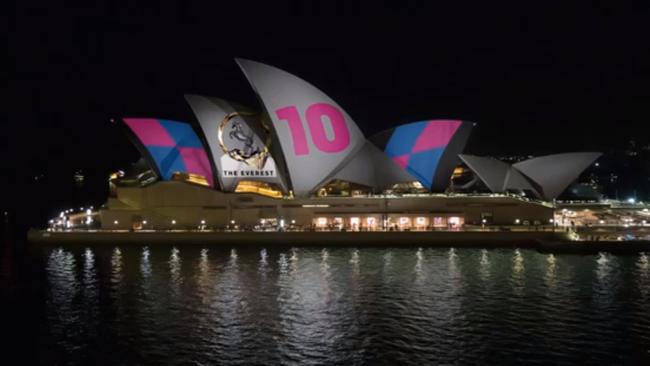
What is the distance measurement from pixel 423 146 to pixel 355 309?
2564 cm

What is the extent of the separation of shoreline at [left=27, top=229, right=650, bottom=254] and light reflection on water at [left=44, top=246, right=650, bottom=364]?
2.09 metres

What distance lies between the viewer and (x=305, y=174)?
4328cm

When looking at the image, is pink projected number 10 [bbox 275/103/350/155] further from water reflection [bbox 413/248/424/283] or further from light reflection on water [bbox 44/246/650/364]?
light reflection on water [bbox 44/246/650/364]

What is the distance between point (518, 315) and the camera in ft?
62.4

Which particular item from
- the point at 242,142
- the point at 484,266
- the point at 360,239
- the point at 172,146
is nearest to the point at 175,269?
the point at 360,239

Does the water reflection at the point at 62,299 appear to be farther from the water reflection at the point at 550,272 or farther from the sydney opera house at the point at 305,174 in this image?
the water reflection at the point at 550,272

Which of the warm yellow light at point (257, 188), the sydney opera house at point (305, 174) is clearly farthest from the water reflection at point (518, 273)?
the warm yellow light at point (257, 188)

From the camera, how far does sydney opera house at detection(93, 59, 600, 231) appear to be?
41.2 meters

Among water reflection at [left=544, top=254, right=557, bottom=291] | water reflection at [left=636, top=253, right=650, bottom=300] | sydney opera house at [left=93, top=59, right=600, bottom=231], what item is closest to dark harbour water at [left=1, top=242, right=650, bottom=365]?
water reflection at [left=636, top=253, right=650, bottom=300]

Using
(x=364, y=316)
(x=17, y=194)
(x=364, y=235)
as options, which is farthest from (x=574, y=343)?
(x=17, y=194)

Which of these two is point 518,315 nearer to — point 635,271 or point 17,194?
point 635,271

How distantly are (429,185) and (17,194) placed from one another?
8183 centimetres

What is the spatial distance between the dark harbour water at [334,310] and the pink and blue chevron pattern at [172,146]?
14918mm

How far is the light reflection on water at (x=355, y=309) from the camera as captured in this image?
52.6 ft
